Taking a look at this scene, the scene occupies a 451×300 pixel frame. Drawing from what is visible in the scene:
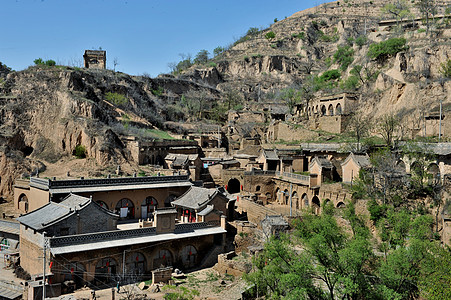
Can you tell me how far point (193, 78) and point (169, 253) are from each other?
6894 cm

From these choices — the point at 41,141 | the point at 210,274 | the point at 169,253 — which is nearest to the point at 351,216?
the point at 210,274

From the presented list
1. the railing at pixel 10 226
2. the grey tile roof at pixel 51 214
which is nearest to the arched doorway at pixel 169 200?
the grey tile roof at pixel 51 214

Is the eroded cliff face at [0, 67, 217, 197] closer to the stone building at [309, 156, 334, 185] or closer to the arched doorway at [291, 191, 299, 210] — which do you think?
the arched doorway at [291, 191, 299, 210]

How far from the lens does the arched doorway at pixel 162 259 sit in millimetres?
27788

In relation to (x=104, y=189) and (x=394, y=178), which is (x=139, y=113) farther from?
(x=394, y=178)

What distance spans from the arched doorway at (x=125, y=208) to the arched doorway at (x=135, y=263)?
8013 mm

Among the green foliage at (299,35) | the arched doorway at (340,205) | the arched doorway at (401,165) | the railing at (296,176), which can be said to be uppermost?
the green foliage at (299,35)

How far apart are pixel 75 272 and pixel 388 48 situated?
167 ft

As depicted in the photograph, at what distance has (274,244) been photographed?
21578mm

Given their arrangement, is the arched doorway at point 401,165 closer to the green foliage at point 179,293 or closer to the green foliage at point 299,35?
the green foliage at point 179,293

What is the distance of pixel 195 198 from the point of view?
33188 millimetres

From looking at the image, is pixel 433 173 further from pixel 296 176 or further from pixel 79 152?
pixel 79 152

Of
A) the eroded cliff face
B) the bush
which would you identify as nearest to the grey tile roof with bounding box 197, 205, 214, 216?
the eroded cliff face

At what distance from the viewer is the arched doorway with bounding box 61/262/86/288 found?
24.3 meters
